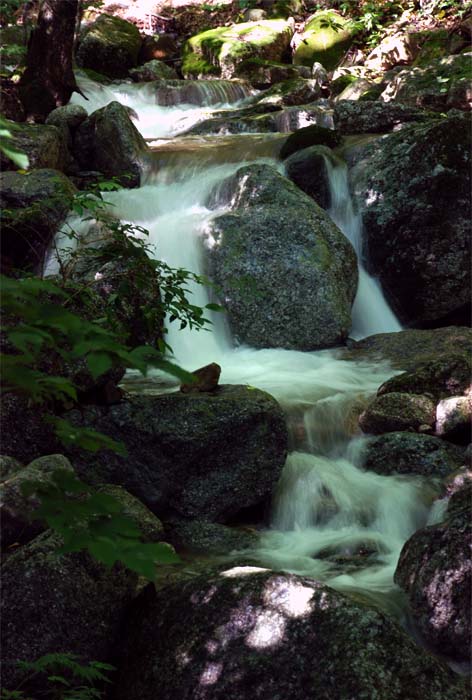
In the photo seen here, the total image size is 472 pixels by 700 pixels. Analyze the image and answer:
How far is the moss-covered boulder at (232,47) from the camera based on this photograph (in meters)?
17.4

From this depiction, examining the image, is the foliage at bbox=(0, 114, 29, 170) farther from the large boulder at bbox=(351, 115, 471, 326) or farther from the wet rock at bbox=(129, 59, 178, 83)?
the wet rock at bbox=(129, 59, 178, 83)

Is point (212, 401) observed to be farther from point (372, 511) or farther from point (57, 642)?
point (57, 642)

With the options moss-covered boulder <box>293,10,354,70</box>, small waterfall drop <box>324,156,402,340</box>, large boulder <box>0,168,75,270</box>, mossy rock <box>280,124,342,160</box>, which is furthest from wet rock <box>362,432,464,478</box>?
moss-covered boulder <box>293,10,354,70</box>

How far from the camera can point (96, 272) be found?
6195 mm

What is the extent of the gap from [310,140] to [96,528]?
9.30 m

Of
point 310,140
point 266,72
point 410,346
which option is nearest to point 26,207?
point 410,346

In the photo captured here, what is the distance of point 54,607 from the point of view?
318 centimetres

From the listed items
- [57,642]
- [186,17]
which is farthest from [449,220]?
[186,17]

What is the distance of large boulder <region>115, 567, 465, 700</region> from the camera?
2764 millimetres

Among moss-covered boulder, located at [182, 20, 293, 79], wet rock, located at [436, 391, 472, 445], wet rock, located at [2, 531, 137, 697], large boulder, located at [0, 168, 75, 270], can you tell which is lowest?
wet rock, located at [436, 391, 472, 445]

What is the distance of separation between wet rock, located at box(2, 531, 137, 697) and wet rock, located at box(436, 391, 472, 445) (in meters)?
3.07

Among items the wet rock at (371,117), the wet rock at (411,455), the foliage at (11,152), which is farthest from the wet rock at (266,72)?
the foliage at (11,152)

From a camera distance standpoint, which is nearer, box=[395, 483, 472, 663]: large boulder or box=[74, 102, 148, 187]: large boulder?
box=[395, 483, 472, 663]: large boulder

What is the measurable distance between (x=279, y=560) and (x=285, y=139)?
300 inches
